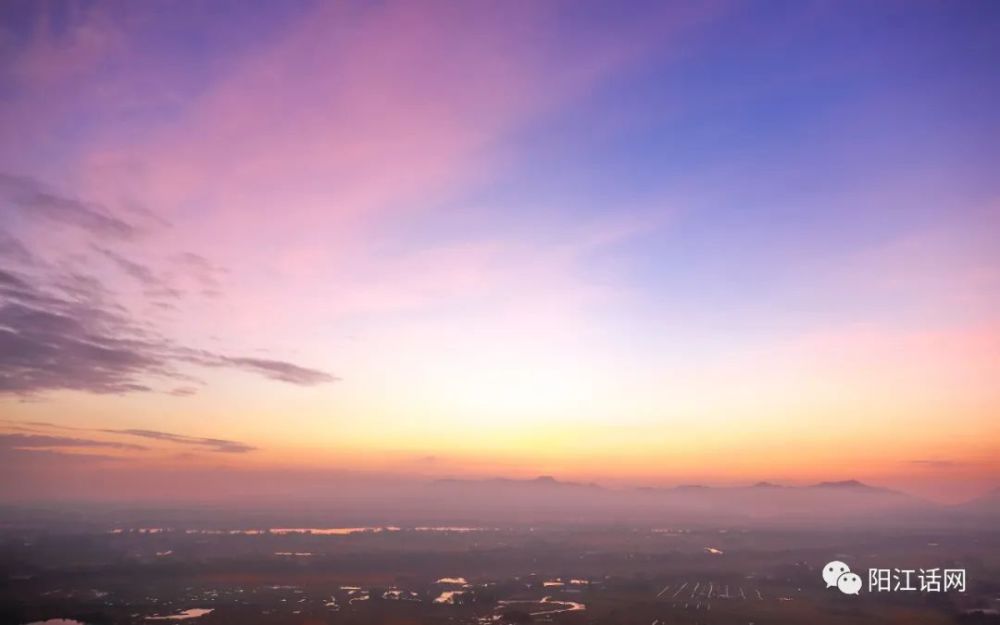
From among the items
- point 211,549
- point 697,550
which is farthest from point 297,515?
point 697,550

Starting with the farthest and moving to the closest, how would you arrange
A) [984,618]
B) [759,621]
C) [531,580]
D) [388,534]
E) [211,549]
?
Result: [388,534], [211,549], [531,580], [759,621], [984,618]

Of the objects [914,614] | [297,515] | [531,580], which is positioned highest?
[914,614]

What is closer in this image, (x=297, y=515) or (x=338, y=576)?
(x=338, y=576)

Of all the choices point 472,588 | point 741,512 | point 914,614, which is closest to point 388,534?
point 472,588

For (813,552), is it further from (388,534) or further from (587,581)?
(388,534)

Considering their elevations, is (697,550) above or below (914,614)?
below

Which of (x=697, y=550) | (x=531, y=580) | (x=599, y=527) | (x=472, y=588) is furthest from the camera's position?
(x=599, y=527)

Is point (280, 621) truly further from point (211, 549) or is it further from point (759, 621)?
point (211, 549)
